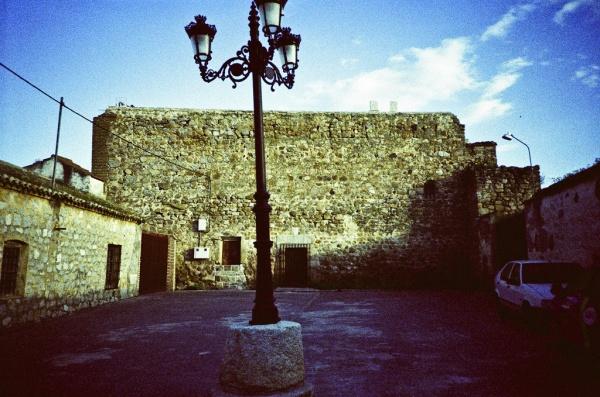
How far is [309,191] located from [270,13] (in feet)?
40.1

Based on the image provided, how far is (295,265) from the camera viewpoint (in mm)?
16281

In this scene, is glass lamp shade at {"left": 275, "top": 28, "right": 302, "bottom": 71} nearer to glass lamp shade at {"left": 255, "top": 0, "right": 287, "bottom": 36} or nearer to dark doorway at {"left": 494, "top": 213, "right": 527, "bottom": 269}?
glass lamp shade at {"left": 255, "top": 0, "right": 287, "bottom": 36}

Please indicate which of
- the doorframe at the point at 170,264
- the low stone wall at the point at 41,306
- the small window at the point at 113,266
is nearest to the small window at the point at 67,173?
the small window at the point at 113,266

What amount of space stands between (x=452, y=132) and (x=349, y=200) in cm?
513

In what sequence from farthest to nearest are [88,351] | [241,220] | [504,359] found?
1. [241,220]
2. [88,351]
3. [504,359]

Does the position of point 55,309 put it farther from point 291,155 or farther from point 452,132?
point 452,132

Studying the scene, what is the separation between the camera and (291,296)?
532 inches

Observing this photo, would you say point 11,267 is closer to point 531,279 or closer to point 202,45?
point 202,45

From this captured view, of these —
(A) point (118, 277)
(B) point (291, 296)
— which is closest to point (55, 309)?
(A) point (118, 277)

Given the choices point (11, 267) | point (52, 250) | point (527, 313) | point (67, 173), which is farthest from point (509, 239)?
point (67, 173)

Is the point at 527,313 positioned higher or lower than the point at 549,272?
lower

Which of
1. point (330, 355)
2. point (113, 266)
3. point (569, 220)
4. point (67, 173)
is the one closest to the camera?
point (330, 355)

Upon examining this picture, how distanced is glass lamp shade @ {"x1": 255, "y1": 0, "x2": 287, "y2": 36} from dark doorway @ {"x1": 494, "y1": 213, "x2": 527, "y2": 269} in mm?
11581

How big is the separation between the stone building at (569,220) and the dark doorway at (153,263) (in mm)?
12583
